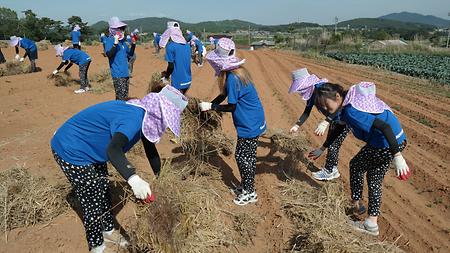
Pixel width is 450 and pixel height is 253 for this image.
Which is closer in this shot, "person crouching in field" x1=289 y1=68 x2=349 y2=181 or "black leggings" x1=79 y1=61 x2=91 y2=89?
"person crouching in field" x1=289 y1=68 x2=349 y2=181

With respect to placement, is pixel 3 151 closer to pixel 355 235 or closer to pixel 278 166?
pixel 278 166

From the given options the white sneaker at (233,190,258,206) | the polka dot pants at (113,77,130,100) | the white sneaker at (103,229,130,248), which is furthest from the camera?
the polka dot pants at (113,77,130,100)

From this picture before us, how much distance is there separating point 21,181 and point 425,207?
476cm

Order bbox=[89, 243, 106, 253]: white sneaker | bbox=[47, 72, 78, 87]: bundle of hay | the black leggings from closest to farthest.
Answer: bbox=[89, 243, 106, 253]: white sneaker
the black leggings
bbox=[47, 72, 78, 87]: bundle of hay

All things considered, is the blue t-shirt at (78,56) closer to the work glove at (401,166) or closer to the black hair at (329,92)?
the black hair at (329,92)

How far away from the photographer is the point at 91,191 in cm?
298

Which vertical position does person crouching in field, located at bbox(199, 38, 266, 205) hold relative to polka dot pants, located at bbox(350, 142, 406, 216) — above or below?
above

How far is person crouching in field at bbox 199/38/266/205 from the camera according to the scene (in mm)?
3623

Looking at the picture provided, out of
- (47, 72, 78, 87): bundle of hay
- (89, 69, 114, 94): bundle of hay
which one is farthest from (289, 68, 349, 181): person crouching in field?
(47, 72, 78, 87): bundle of hay

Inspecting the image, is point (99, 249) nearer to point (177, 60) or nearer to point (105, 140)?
point (105, 140)

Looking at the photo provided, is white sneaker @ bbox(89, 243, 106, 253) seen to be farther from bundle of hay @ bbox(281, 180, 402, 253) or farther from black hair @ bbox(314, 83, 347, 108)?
black hair @ bbox(314, 83, 347, 108)

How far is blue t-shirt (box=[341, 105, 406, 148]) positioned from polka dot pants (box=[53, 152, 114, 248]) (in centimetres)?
219

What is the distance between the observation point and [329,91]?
10.7 feet

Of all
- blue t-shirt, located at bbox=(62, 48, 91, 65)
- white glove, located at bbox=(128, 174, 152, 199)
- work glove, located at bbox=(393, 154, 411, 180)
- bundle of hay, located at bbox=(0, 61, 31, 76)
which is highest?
blue t-shirt, located at bbox=(62, 48, 91, 65)
